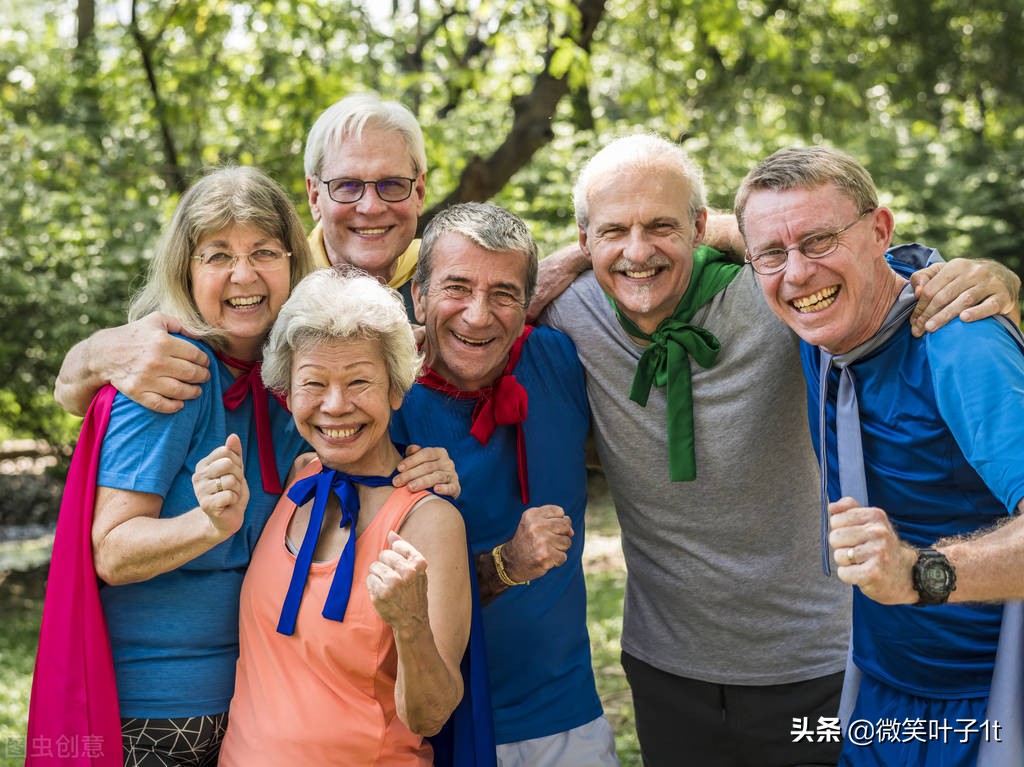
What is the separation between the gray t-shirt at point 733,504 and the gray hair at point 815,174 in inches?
22.1

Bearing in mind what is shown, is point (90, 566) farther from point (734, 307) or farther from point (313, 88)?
point (313, 88)

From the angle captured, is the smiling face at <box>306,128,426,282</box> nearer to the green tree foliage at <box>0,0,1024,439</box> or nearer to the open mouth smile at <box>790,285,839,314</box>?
the open mouth smile at <box>790,285,839,314</box>

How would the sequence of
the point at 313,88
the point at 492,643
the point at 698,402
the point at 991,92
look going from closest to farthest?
1. the point at 492,643
2. the point at 698,402
3. the point at 313,88
4. the point at 991,92

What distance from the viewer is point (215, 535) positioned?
2547mm

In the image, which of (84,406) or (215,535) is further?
(84,406)

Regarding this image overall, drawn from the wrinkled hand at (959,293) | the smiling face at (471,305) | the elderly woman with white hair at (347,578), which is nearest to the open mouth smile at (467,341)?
the smiling face at (471,305)

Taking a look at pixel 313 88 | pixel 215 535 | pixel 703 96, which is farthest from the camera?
pixel 703 96

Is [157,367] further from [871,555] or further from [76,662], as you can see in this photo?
[871,555]

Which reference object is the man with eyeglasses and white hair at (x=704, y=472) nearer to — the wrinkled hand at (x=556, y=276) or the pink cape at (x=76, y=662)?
the wrinkled hand at (x=556, y=276)

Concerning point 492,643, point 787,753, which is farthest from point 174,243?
point 787,753

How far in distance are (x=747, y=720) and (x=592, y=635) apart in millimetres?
4291

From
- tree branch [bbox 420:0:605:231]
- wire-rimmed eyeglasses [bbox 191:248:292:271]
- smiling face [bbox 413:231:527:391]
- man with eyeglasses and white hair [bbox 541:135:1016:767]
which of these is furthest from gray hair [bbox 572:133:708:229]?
tree branch [bbox 420:0:605:231]

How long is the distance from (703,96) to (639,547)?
1062 cm

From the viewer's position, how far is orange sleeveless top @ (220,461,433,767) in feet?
8.18
